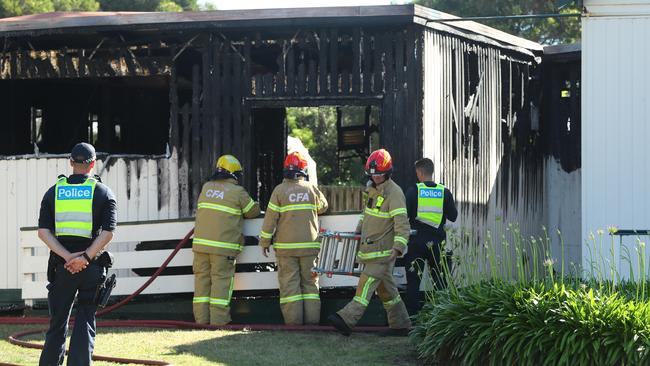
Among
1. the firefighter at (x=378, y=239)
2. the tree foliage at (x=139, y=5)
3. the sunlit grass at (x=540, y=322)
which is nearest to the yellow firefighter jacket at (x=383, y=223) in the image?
the firefighter at (x=378, y=239)

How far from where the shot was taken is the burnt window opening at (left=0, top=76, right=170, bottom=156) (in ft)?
57.6

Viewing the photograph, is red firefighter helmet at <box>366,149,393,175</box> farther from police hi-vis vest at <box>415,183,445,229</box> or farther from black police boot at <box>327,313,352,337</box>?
black police boot at <box>327,313,352,337</box>

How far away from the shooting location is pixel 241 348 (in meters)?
11.1

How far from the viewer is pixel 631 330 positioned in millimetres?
8914

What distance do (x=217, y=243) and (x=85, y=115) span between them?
7771 mm

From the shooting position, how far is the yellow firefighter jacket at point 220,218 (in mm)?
12695

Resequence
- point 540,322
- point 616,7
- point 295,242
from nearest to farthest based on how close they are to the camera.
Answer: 1. point 540,322
2. point 295,242
3. point 616,7

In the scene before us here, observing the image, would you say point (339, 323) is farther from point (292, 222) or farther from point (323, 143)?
point (323, 143)

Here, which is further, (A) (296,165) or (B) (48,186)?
(B) (48,186)

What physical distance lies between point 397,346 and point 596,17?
4452 millimetres

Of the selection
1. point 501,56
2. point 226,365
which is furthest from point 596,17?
point 226,365

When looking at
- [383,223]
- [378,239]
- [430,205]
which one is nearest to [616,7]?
[430,205]

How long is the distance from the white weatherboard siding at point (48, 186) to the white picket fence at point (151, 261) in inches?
30.4

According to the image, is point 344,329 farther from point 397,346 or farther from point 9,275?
point 9,275
